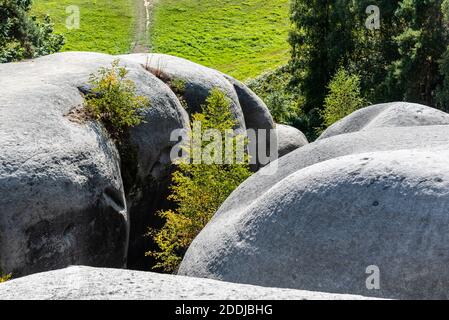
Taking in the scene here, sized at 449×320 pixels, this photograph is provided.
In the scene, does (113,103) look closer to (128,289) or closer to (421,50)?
(128,289)

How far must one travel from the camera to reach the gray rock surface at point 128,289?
18.3 feet

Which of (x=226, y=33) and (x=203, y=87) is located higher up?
(x=203, y=87)

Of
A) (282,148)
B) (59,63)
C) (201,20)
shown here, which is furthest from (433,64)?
(201,20)

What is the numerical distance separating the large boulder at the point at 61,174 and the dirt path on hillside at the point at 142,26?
63.1 m

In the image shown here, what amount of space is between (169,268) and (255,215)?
835cm

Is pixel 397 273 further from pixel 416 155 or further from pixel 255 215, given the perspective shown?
pixel 255 215

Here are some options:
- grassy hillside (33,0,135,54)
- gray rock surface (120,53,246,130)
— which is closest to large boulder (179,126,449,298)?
gray rock surface (120,53,246,130)

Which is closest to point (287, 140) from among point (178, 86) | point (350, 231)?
point (178, 86)

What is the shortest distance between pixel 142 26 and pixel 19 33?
5928cm

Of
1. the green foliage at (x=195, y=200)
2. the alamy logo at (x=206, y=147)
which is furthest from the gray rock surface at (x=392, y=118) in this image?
the green foliage at (x=195, y=200)

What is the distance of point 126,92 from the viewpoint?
56.4 feet

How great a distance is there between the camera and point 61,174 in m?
13.4

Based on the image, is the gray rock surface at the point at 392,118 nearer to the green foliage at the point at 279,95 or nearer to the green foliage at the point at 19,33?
the green foliage at the point at 19,33

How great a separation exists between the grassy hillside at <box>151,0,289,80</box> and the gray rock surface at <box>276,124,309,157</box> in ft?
131
